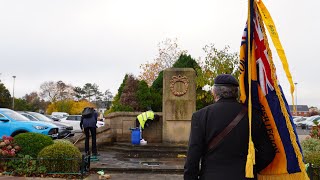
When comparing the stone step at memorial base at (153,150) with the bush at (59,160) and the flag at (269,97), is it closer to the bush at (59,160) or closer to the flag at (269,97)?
the bush at (59,160)

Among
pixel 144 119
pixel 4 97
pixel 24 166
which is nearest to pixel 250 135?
pixel 24 166

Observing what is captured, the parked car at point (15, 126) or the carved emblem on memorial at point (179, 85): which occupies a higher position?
the carved emblem on memorial at point (179, 85)

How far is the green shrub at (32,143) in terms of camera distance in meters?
10.9

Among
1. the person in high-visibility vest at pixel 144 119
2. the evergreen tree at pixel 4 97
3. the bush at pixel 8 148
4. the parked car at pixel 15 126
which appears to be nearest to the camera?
the bush at pixel 8 148

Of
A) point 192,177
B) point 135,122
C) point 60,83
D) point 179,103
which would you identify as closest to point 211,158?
point 192,177

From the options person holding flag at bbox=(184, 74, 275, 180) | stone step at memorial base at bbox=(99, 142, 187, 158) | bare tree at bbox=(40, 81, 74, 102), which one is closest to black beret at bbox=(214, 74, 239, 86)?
person holding flag at bbox=(184, 74, 275, 180)

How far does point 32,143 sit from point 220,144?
28.2 ft

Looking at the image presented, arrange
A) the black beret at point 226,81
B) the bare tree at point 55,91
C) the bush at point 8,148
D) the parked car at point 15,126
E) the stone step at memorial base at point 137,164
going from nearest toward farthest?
the black beret at point 226,81 < the bush at point 8,148 < the stone step at memorial base at point 137,164 < the parked car at point 15,126 < the bare tree at point 55,91

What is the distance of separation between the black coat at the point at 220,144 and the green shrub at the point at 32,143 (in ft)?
27.1

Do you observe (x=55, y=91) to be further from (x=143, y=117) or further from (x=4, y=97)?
(x=143, y=117)

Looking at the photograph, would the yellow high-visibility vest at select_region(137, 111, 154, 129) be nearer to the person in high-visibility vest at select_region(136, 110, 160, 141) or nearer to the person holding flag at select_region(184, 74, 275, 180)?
the person in high-visibility vest at select_region(136, 110, 160, 141)

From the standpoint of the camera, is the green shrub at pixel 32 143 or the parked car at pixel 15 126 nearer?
the green shrub at pixel 32 143

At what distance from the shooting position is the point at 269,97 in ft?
12.6

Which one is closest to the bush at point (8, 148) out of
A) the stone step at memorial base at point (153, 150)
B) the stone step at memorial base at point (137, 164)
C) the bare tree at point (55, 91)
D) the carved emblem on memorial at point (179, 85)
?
the stone step at memorial base at point (137, 164)
